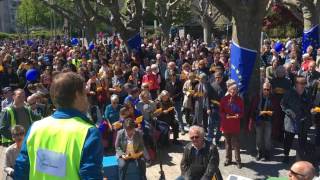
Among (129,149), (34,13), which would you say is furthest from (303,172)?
(34,13)

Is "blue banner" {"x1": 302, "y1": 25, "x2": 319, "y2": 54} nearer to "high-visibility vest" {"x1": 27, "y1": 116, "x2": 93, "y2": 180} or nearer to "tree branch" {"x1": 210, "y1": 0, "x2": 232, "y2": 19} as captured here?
"tree branch" {"x1": 210, "y1": 0, "x2": 232, "y2": 19}

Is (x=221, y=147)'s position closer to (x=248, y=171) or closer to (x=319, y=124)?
(x=248, y=171)

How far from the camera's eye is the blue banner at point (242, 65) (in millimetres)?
10242

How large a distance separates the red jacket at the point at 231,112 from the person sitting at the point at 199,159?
7.63 ft

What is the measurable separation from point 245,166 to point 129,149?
2499mm

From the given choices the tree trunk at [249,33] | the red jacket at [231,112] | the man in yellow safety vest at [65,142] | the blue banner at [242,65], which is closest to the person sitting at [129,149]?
the red jacket at [231,112]

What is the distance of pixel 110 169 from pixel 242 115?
297cm

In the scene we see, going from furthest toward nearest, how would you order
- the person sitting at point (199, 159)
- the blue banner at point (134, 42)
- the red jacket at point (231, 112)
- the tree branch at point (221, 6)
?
the blue banner at point (134, 42)
the tree branch at point (221, 6)
the red jacket at point (231, 112)
the person sitting at point (199, 159)

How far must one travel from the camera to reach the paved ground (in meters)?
8.98

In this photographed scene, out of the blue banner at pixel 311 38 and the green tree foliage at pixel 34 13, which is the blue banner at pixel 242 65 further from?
the green tree foliage at pixel 34 13

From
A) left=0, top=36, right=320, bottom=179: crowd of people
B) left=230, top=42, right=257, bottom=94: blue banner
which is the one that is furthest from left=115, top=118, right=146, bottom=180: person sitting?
left=230, top=42, right=257, bottom=94: blue banner

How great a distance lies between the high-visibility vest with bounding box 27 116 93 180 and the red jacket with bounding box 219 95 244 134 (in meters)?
6.43

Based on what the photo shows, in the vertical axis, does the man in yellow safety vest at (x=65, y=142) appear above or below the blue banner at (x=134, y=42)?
below

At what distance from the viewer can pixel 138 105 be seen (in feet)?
33.9
